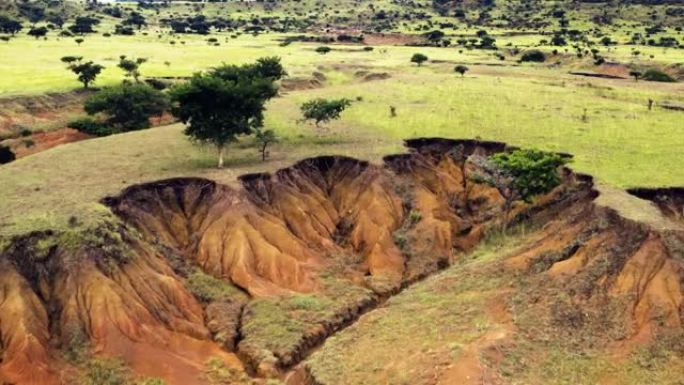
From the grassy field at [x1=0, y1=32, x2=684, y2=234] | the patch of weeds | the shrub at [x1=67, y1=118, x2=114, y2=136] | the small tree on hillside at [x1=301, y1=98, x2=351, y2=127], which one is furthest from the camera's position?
the shrub at [x1=67, y1=118, x2=114, y2=136]

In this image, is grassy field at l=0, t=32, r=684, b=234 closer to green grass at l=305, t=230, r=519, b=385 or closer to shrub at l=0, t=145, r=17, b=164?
shrub at l=0, t=145, r=17, b=164

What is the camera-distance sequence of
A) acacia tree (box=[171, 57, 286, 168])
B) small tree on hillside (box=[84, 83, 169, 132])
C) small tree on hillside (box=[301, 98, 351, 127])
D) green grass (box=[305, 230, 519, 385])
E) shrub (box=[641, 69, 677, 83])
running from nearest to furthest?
green grass (box=[305, 230, 519, 385]), acacia tree (box=[171, 57, 286, 168]), small tree on hillside (box=[301, 98, 351, 127]), small tree on hillside (box=[84, 83, 169, 132]), shrub (box=[641, 69, 677, 83])

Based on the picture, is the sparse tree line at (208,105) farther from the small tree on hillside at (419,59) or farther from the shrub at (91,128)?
the small tree on hillside at (419,59)

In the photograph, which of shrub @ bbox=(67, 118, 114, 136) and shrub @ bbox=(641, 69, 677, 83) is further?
shrub @ bbox=(641, 69, 677, 83)

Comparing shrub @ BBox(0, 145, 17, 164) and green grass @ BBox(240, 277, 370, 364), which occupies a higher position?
shrub @ BBox(0, 145, 17, 164)

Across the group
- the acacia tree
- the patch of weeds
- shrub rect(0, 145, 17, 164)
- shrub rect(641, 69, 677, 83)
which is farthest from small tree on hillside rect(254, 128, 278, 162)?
shrub rect(641, 69, 677, 83)

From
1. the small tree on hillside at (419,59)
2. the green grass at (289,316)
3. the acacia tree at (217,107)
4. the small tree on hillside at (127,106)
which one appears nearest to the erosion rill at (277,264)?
the green grass at (289,316)

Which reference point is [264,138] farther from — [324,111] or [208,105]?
[324,111]
